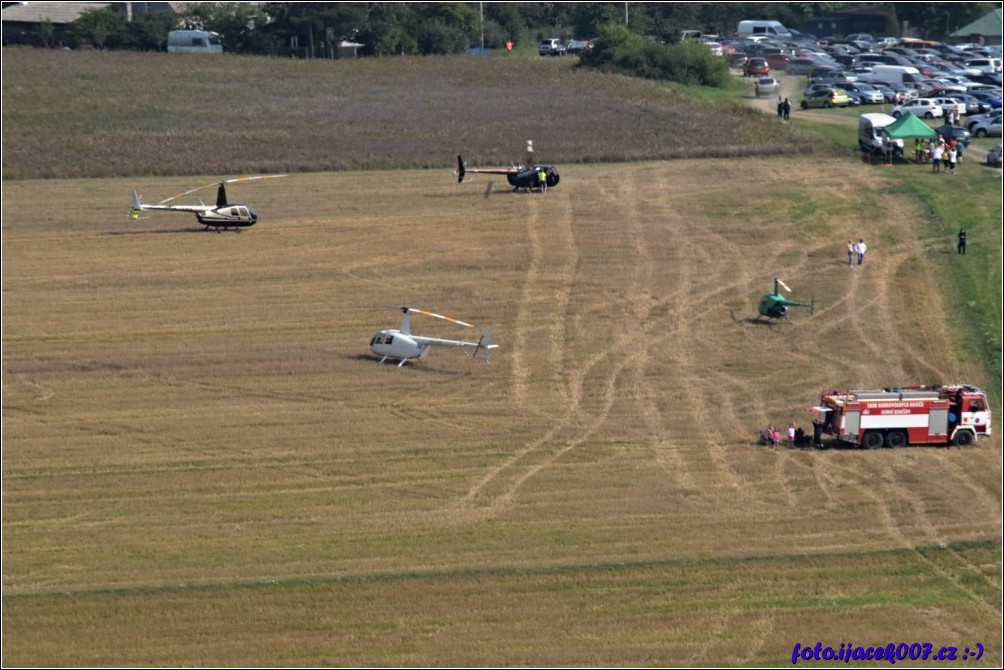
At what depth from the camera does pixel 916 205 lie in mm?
49969

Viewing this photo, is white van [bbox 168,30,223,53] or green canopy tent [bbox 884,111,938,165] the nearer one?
white van [bbox 168,30,223,53]

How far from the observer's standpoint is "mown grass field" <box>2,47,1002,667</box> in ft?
89.1

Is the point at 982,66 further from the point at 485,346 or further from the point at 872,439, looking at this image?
the point at 485,346

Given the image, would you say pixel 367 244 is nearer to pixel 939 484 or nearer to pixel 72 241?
pixel 72 241

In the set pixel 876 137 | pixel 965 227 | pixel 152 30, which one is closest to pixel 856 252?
pixel 965 227

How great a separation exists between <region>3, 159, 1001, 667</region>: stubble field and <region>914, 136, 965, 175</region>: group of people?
11.0ft

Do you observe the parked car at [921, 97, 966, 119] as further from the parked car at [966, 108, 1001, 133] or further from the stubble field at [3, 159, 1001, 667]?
the stubble field at [3, 159, 1001, 667]

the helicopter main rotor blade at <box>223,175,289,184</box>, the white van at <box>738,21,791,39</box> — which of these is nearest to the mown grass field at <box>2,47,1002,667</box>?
the helicopter main rotor blade at <box>223,175,289,184</box>

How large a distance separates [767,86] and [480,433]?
32.9 ft

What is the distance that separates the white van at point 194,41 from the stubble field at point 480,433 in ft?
21.4

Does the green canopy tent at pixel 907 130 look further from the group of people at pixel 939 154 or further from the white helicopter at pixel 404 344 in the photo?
the white helicopter at pixel 404 344

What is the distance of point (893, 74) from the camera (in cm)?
6322

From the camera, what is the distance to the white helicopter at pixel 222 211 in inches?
1372

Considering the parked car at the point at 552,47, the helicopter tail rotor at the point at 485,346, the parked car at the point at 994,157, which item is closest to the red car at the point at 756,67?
the parked car at the point at 552,47
